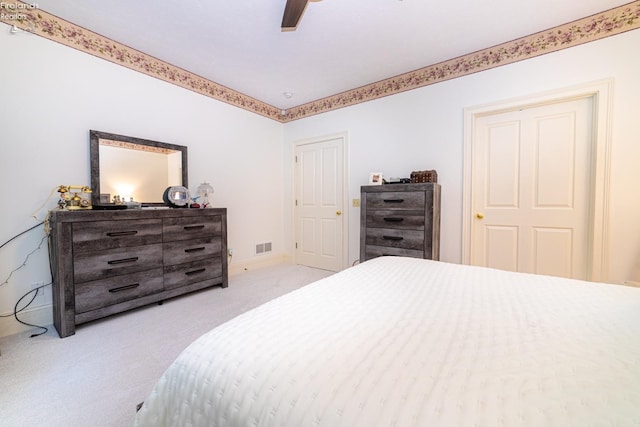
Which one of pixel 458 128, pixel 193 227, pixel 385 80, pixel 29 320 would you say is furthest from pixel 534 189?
pixel 29 320

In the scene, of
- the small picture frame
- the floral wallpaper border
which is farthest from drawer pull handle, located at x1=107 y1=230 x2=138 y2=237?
the small picture frame

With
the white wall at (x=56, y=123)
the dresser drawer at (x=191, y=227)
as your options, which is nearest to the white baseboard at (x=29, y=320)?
the white wall at (x=56, y=123)

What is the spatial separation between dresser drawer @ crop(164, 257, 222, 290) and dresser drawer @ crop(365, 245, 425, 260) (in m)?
1.73

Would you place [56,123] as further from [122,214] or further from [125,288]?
[125,288]

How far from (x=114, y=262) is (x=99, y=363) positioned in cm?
83

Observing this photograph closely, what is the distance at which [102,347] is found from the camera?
173 centimetres

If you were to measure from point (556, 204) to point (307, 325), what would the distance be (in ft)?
9.12

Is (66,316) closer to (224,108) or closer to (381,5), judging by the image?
(224,108)

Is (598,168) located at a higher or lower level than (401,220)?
higher

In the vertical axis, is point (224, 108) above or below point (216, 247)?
above

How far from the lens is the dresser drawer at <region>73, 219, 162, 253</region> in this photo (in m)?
1.93

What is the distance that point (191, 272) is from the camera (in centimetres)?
262

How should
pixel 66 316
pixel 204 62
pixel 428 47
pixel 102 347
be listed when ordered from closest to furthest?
pixel 102 347 → pixel 66 316 → pixel 428 47 → pixel 204 62

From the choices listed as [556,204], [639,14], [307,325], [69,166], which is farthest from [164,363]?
[639,14]
